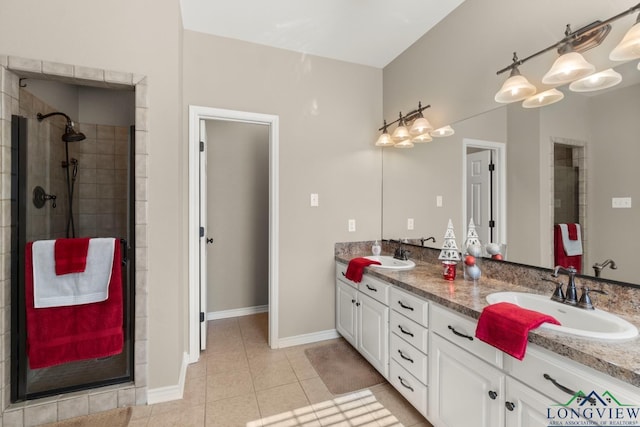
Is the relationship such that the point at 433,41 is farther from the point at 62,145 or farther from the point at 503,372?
the point at 62,145

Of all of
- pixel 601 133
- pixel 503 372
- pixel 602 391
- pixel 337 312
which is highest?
pixel 601 133

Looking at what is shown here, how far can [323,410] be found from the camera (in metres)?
1.85

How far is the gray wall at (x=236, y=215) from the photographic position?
11.1 feet

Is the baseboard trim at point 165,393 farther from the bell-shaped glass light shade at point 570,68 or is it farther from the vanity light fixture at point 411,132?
the bell-shaped glass light shade at point 570,68

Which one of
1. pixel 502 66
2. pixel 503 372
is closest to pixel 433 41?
pixel 502 66

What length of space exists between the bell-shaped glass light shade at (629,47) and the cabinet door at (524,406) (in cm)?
146

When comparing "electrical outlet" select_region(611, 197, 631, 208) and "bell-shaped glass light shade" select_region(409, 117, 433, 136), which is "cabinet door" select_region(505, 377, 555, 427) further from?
"bell-shaped glass light shade" select_region(409, 117, 433, 136)

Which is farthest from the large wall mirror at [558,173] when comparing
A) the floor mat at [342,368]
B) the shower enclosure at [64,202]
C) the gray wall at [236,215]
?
the shower enclosure at [64,202]

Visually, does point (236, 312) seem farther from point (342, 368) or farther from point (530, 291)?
point (530, 291)

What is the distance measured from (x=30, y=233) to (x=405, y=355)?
255 centimetres

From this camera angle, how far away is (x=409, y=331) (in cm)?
179

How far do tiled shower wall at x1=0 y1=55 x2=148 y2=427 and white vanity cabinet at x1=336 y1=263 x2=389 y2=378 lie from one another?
5.15ft

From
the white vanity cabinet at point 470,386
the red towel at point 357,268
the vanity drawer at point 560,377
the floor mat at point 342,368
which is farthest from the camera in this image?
the red towel at point 357,268

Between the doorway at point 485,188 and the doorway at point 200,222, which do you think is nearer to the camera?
the doorway at point 485,188
